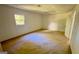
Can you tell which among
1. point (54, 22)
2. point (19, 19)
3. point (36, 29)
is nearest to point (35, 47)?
point (19, 19)

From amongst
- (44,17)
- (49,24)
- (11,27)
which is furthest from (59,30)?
(11,27)

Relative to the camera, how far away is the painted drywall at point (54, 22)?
734 cm

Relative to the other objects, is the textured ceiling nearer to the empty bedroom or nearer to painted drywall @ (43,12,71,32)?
the empty bedroom

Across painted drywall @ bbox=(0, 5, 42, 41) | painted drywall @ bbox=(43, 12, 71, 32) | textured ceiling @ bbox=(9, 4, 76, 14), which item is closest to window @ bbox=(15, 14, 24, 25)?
painted drywall @ bbox=(0, 5, 42, 41)

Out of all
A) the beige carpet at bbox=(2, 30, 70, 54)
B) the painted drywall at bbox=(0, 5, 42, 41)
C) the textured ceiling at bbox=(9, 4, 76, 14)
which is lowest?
the beige carpet at bbox=(2, 30, 70, 54)

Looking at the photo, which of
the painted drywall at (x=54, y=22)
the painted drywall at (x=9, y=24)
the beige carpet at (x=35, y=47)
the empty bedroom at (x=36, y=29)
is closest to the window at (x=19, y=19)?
the empty bedroom at (x=36, y=29)

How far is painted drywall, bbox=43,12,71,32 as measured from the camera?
7.34 meters

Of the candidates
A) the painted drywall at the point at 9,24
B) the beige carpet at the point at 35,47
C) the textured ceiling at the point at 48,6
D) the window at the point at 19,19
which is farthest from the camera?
the window at the point at 19,19

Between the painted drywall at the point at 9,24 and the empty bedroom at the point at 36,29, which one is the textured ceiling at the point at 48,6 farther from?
the painted drywall at the point at 9,24

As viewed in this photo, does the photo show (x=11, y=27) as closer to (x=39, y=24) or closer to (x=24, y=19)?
(x=24, y=19)

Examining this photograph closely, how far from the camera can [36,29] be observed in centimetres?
721

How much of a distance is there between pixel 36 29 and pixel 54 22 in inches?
60.0
